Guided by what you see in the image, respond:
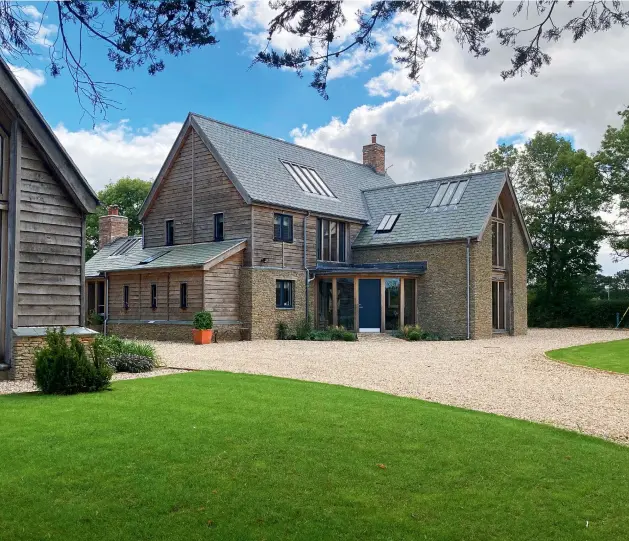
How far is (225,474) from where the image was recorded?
19.7 feet

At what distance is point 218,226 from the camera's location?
2728cm

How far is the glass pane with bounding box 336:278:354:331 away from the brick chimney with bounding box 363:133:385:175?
13.3 metres

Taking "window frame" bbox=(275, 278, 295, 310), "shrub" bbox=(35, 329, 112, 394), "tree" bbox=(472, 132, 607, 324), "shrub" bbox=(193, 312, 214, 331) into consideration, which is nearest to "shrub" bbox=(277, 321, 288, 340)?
"window frame" bbox=(275, 278, 295, 310)

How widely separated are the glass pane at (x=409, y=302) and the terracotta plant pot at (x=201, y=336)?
30.4 feet

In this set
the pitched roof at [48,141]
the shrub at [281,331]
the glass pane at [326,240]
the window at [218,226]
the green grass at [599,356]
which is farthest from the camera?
the glass pane at [326,240]

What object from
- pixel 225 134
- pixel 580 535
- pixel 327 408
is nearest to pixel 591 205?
pixel 225 134

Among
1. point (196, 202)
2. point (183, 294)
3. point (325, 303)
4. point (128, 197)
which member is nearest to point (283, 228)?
point (325, 303)

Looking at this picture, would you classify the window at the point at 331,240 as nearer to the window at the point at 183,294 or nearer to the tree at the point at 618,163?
the window at the point at 183,294

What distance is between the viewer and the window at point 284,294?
87.4ft

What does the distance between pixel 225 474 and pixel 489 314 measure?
23.6m

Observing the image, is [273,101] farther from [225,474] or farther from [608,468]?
[608,468]

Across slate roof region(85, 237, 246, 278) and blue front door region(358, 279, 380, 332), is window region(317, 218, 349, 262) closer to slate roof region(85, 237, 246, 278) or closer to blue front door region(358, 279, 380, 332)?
blue front door region(358, 279, 380, 332)

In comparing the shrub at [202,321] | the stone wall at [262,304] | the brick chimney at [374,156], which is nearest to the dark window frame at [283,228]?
→ the stone wall at [262,304]

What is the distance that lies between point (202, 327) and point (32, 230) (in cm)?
1120
